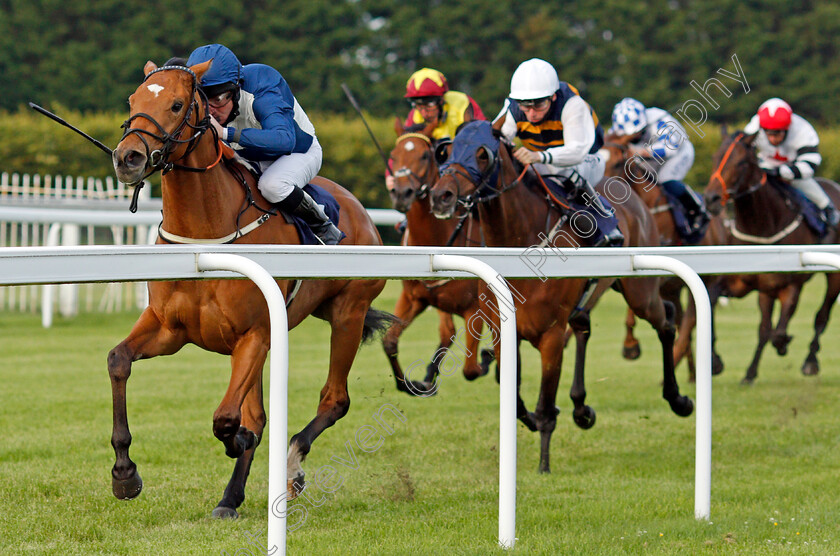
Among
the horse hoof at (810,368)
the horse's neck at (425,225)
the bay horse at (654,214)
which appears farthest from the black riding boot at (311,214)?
the horse hoof at (810,368)

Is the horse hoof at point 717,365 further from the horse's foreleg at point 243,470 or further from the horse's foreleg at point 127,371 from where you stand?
the horse's foreleg at point 127,371

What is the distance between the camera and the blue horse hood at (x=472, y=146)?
17.0 feet

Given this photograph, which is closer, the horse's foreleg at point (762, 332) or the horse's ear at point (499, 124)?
the horse's ear at point (499, 124)

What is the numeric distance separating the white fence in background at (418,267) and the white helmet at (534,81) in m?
1.52

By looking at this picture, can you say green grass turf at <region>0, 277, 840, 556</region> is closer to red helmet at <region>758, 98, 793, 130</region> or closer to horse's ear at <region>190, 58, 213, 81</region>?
horse's ear at <region>190, 58, 213, 81</region>

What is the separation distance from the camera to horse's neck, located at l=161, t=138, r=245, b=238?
3.87 metres

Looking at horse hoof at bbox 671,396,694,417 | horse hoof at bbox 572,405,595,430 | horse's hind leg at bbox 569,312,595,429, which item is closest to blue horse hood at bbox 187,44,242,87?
horse's hind leg at bbox 569,312,595,429

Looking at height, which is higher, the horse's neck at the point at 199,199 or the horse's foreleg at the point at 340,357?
the horse's neck at the point at 199,199

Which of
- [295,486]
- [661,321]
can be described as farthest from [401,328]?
[295,486]

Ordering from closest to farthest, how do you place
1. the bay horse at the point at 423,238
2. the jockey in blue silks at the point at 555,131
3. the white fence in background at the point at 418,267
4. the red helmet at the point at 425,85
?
the white fence in background at the point at 418,267, the jockey in blue silks at the point at 555,131, the bay horse at the point at 423,238, the red helmet at the point at 425,85

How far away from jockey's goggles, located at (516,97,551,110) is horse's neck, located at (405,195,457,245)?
Result: 1.14 meters

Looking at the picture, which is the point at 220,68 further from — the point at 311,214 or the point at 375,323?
the point at 375,323

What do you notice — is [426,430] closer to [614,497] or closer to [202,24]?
[614,497]

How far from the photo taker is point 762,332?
8.60 m
